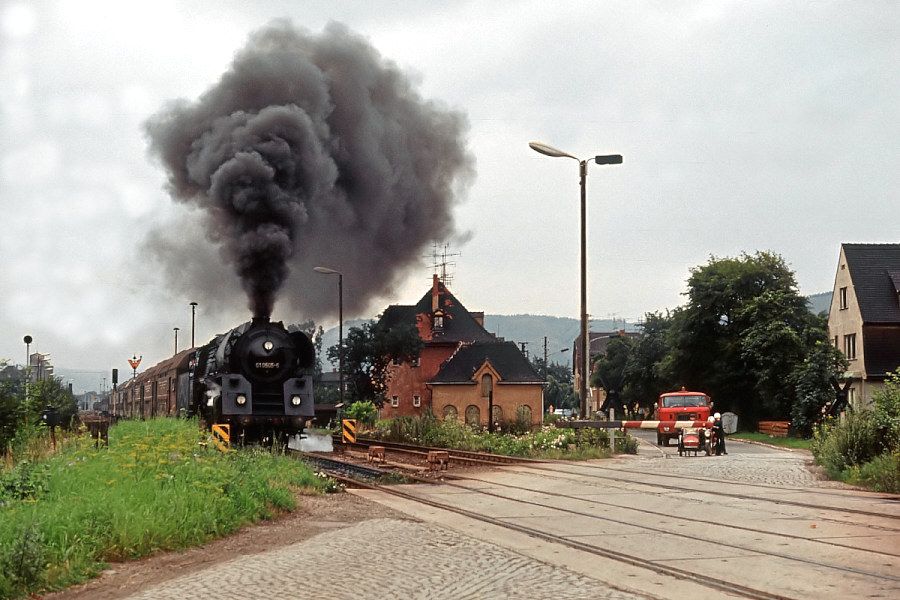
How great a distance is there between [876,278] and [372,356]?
28.9 m

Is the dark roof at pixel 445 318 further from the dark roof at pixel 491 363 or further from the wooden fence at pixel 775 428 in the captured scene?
the wooden fence at pixel 775 428

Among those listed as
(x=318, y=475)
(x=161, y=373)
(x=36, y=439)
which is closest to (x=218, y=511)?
(x=318, y=475)

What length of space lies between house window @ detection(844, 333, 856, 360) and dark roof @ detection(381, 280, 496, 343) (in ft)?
92.0

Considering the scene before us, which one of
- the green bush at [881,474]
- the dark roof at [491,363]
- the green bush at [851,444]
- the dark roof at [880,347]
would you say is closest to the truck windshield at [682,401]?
the green bush at [851,444]

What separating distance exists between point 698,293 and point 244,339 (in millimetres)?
42221

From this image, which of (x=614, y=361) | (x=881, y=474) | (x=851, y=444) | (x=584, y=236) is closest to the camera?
(x=881, y=474)

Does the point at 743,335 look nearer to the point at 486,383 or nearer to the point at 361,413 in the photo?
the point at 486,383

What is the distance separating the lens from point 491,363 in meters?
65.8

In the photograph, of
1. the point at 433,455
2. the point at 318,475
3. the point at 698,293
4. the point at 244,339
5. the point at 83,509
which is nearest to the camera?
the point at 83,509

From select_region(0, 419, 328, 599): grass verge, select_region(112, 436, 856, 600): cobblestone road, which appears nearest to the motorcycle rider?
select_region(0, 419, 328, 599): grass verge

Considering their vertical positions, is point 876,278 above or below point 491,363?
above

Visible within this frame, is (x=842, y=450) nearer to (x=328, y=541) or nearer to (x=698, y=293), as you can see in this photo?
(x=328, y=541)

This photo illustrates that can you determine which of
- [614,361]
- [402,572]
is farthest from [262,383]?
[614,361]

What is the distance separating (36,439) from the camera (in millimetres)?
18641
